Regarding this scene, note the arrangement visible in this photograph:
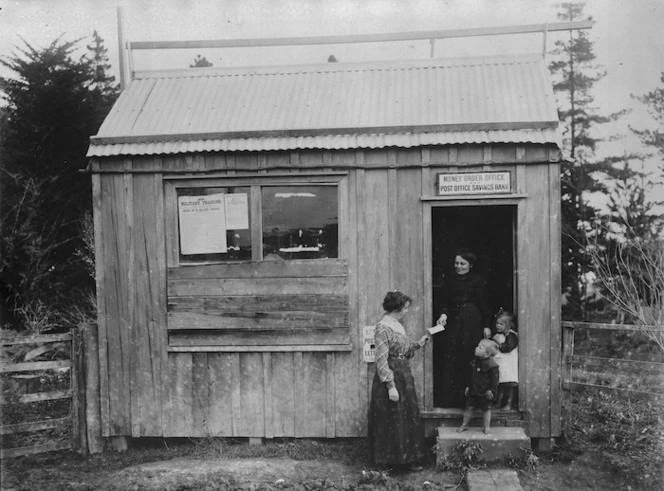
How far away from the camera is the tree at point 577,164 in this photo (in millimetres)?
14344

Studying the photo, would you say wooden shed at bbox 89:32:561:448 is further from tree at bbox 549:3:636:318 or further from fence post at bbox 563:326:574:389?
tree at bbox 549:3:636:318

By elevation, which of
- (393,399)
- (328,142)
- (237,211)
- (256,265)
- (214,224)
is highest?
(328,142)

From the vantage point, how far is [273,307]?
6559 mm

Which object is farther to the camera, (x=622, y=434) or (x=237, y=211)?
(x=622, y=434)

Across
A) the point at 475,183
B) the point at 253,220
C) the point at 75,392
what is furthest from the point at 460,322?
the point at 75,392

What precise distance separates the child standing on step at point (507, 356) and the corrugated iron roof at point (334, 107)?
1.87 metres

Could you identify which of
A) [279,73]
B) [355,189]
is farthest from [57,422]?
[279,73]

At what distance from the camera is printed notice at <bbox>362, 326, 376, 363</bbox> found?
6412mm

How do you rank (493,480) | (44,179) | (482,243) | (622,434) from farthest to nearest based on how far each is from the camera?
1. (44,179)
2. (482,243)
3. (622,434)
4. (493,480)

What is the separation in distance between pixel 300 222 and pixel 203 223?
107cm

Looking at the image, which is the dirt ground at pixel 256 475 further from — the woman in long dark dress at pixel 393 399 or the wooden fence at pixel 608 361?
the wooden fence at pixel 608 361

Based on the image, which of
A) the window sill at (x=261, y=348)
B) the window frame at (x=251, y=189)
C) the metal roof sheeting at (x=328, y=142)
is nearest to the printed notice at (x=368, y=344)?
the window sill at (x=261, y=348)

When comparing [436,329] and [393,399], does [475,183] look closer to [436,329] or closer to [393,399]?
[436,329]

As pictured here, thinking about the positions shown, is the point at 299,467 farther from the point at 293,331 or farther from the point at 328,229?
the point at 328,229
